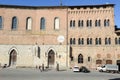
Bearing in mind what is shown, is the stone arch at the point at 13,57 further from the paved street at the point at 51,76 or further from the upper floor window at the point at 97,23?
the upper floor window at the point at 97,23

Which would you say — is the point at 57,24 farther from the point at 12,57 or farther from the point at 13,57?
the point at 12,57

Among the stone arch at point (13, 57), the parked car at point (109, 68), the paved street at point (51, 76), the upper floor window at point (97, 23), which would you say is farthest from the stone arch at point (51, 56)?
the paved street at point (51, 76)

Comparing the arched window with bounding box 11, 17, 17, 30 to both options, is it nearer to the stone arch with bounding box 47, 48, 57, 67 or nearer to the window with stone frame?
the window with stone frame

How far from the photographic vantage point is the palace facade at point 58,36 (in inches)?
1767

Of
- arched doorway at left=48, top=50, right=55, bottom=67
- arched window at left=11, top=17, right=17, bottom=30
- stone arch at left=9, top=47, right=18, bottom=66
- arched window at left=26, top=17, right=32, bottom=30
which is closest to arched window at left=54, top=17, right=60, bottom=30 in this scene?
arched doorway at left=48, top=50, right=55, bottom=67

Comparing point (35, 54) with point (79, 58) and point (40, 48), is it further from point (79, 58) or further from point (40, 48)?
point (79, 58)

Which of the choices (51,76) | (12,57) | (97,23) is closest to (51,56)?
(12,57)

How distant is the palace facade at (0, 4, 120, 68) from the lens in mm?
44875

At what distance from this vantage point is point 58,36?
151ft

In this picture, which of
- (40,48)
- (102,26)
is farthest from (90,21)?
(40,48)

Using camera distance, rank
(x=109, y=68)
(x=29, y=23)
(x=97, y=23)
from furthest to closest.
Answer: (x=29, y=23) < (x=97, y=23) < (x=109, y=68)

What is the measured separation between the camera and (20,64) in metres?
44.8

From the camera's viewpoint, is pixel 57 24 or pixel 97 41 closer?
pixel 97 41

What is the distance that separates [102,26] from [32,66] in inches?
685
